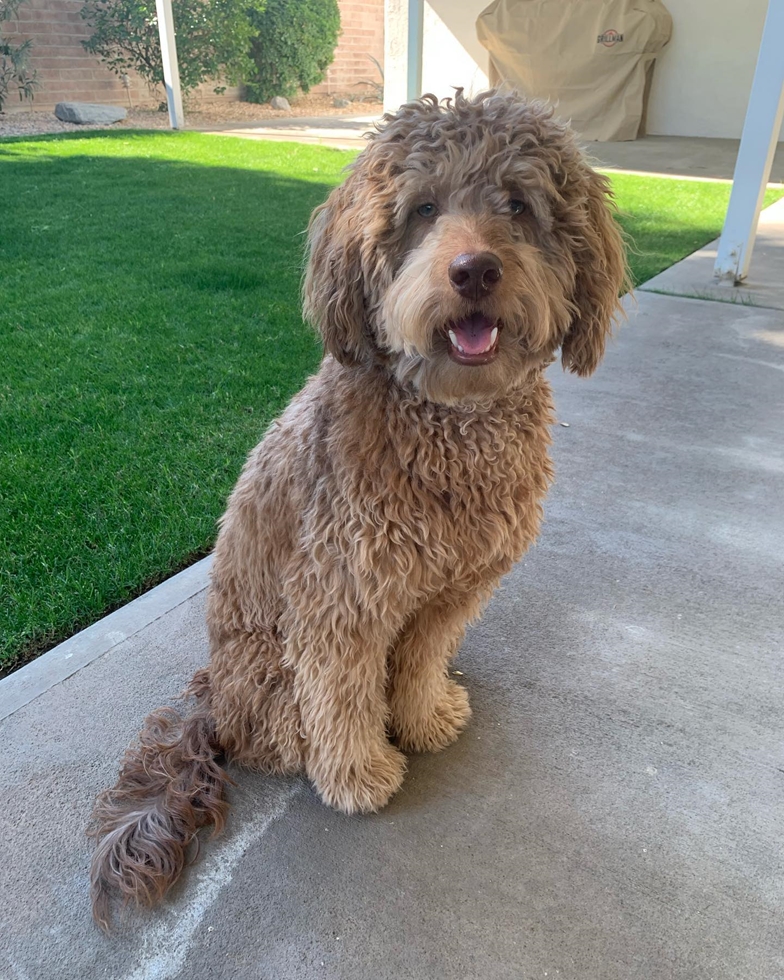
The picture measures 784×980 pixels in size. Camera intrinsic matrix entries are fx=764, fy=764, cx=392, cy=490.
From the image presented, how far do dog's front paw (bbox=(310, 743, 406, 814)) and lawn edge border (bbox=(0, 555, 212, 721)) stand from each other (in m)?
0.89

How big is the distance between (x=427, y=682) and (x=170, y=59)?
13742 mm

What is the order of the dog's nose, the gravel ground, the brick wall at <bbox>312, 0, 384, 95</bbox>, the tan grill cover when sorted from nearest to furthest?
the dog's nose < the tan grill cover < the gravel ground < the brick wall at <bbox>312, 0, 384, 95</bbox>

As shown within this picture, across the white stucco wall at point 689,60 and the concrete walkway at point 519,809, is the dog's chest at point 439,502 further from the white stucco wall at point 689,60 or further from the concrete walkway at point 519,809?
the white stucco wall at point 689,60

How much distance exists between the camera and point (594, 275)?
1745 millimetres

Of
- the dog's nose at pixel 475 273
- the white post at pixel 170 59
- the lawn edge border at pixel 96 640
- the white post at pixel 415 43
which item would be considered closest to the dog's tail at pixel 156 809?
the lawn edge border at pixel 96 640

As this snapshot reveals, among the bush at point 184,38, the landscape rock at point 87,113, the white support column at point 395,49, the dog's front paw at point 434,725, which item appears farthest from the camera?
the bush at point 184,38

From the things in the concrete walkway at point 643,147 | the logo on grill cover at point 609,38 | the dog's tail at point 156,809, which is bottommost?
the dog's tail at point 156,809

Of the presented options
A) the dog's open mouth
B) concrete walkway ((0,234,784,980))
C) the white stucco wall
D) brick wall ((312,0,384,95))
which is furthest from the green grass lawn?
brick wall ((312,0,384,95))

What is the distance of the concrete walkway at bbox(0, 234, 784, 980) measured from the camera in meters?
1.69

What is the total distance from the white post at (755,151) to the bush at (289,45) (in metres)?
15.5

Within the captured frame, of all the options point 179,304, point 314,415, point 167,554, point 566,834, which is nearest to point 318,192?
point 179,304

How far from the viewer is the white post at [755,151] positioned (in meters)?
5.16

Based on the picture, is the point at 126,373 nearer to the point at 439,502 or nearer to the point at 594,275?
the point at 439,502

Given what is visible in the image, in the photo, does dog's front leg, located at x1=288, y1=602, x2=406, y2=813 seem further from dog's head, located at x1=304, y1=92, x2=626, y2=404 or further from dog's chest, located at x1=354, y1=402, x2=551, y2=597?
dog's head, located at x1=304, y1=92, x2=626, y2=404
